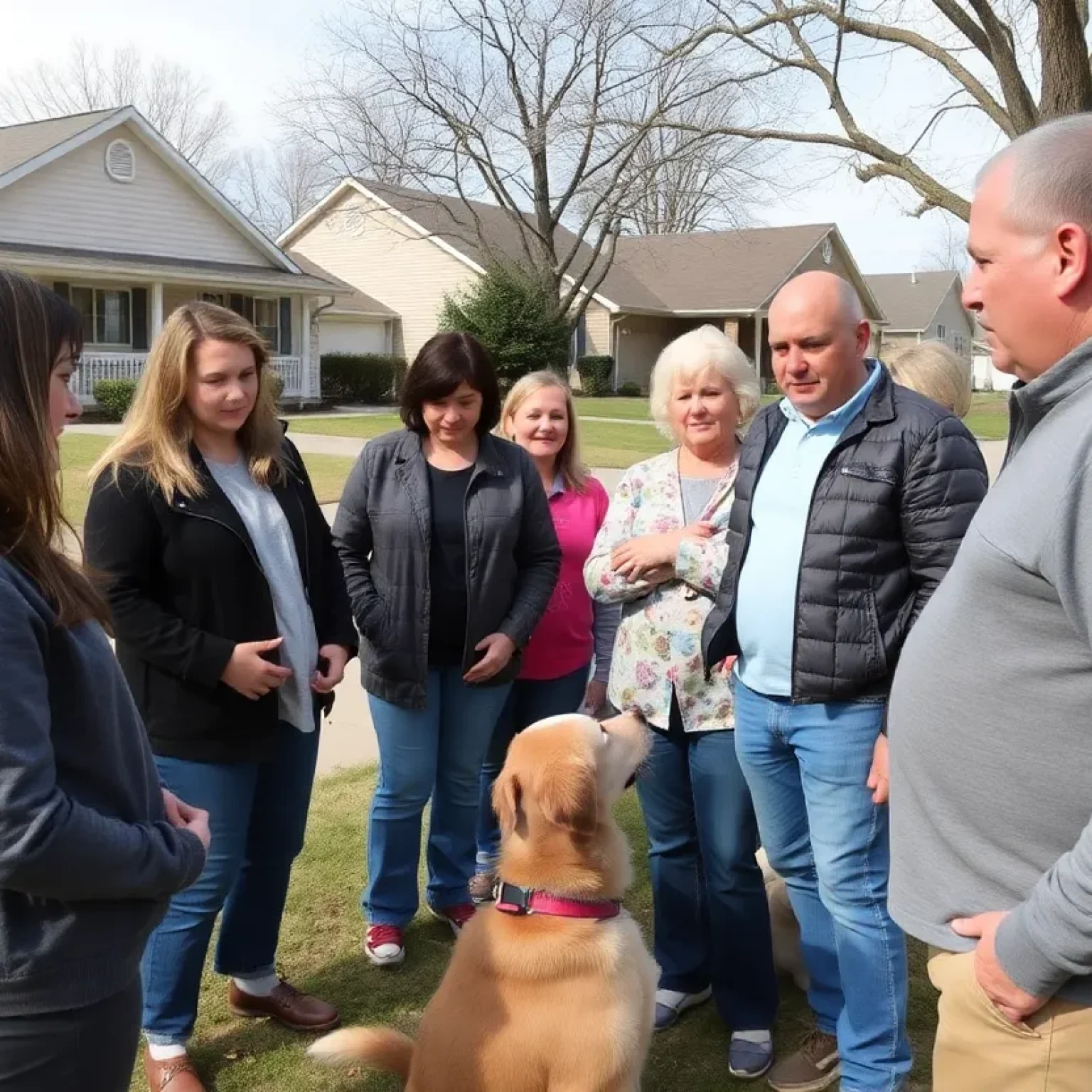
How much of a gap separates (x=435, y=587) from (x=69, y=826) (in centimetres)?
225

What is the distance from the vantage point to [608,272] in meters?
39.3

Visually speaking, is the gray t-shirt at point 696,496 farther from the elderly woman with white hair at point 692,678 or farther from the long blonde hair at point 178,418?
the long blonde hair at point 178,418

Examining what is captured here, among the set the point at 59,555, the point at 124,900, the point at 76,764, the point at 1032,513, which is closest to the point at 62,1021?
the point at 124,900

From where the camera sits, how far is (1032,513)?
162cm

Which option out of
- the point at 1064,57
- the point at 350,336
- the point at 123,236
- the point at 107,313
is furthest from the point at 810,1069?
the point at 350,336

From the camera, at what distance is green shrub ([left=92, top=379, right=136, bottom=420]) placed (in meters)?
24.4

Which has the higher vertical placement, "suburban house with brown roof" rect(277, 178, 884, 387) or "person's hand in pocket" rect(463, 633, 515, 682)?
"suburban house with brown roof" rect(277, 178, 884, 387)

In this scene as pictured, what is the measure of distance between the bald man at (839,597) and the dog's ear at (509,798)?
0.70 meters

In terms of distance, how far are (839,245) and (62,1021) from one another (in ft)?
168

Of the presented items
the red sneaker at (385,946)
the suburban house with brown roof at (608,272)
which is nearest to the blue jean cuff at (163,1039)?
the red sneaker at (385,946)

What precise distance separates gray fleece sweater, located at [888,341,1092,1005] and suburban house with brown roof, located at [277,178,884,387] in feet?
113

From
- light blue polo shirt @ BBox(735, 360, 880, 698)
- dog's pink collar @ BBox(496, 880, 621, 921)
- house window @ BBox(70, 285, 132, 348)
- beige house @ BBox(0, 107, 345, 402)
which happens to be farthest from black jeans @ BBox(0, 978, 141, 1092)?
house window @ BBox(70, 285, 132, 348)

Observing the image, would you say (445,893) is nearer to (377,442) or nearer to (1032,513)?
(377,442)

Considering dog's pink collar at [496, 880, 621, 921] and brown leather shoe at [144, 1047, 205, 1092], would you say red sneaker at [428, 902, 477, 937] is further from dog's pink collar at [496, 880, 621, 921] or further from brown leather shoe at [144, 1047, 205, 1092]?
dog's pink collar at [496, 880, 621, 921]
